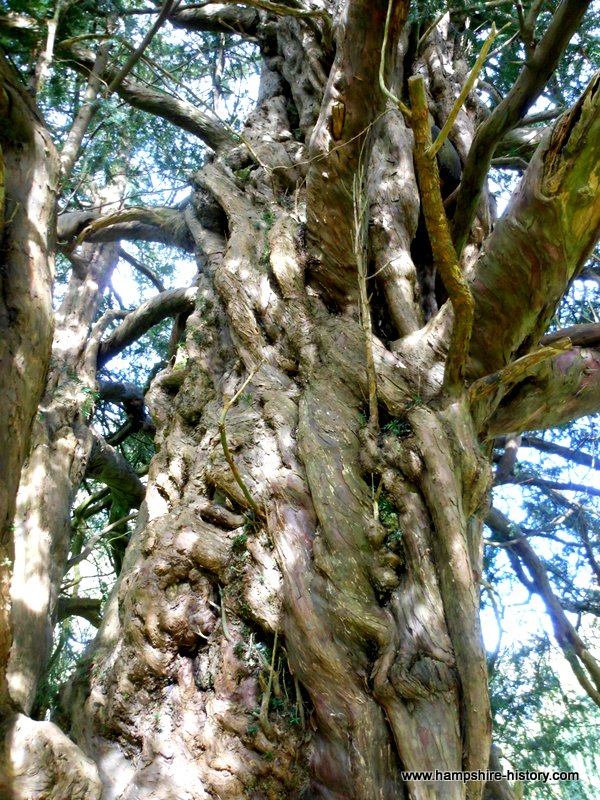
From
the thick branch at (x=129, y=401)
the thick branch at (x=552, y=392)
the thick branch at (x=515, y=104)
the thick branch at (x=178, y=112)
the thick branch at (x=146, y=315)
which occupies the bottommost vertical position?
the thick branch at (x=552, y=392)

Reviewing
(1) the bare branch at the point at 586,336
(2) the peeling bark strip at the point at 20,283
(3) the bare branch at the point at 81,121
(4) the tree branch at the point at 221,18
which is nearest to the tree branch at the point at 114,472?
(3) the bare branch at the point at 81,121

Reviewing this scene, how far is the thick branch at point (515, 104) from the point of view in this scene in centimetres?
221

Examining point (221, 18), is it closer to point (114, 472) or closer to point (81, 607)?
point (114, 472)

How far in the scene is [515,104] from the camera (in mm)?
2453

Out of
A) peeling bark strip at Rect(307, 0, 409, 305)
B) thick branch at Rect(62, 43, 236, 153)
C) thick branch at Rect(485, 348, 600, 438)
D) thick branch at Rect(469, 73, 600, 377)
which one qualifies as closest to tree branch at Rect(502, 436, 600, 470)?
thick branch at Rect(485, 348, 600, 438)

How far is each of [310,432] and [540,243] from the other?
1096mm

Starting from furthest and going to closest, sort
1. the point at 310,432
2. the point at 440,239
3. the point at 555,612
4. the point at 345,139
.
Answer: the point at 555,612 → the point at 345,139 → the point at 310,432 → the point at 440,239

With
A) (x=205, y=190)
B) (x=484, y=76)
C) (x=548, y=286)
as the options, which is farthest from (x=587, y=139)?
(x=484, y=76)

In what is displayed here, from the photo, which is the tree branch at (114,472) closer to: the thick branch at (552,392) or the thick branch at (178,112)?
the thick branch at (178,112)

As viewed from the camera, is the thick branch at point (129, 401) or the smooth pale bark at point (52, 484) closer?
the smooth pale bark at point (52, 484)

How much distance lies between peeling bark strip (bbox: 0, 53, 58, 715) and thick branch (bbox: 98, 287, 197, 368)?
1.86 meters

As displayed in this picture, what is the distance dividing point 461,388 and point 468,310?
439 mm

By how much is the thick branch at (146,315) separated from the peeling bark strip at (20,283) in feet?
6.11

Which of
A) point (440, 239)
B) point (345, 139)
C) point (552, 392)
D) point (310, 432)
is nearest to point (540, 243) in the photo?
point (440, 239)
